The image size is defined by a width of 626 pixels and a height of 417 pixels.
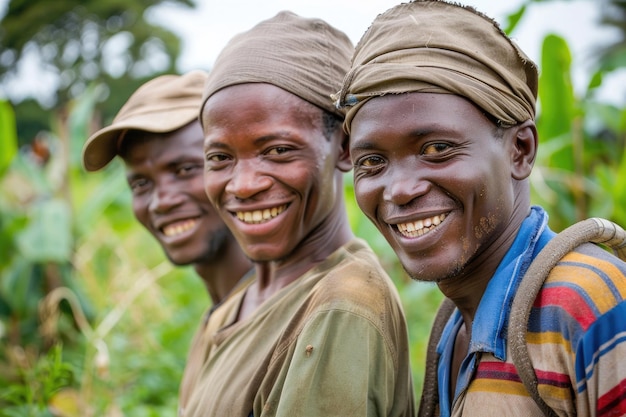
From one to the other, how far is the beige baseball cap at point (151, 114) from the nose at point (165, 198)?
221mm

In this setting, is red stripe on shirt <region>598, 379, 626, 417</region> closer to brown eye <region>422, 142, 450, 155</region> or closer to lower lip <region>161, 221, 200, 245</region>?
brown eye <region>422, 142, 450, 155</region>

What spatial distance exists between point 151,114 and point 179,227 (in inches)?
17.5

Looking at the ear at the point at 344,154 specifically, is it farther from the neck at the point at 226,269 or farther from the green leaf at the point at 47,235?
the green leaf at the point at 47,235

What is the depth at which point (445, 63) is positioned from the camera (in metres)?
1.83

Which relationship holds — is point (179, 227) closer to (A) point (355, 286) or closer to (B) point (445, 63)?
(A) point (355, 286)

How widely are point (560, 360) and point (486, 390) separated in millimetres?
212

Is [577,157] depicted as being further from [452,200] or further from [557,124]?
[452,200]

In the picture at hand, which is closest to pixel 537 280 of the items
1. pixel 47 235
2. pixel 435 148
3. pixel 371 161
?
pixel 435 148

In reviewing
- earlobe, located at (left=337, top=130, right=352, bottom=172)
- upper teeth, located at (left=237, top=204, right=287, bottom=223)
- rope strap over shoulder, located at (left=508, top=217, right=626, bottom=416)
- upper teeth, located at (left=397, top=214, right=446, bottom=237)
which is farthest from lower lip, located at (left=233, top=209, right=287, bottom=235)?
rope strap over shoulder, located at (left=508, top=217, right=626, bottom=416)

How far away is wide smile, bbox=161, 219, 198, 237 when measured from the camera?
292 cm

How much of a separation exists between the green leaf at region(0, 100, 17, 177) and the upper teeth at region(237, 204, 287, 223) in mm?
3885

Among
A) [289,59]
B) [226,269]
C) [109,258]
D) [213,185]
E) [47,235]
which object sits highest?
[289,59]

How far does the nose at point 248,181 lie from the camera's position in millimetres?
2232

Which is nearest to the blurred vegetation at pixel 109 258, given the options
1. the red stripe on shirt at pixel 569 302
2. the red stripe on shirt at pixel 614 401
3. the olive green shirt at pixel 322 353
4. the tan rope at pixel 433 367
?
the olive green shirt at pixel 322 353
